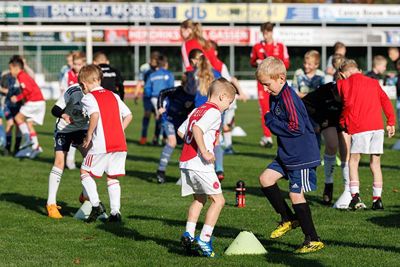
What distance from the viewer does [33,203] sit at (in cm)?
1240

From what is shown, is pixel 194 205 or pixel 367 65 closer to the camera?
pixel 194 205

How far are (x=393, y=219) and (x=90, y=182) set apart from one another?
3.36 metres

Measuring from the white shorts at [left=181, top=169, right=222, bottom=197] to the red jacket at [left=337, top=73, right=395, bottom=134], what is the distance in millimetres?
3158

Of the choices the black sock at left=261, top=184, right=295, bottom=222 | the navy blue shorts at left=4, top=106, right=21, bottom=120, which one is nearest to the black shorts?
the black sock at left=261, top=184, right=295, bottom=222

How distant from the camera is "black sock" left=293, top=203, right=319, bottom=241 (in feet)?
28.5

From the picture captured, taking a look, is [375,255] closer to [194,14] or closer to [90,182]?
[90,182]

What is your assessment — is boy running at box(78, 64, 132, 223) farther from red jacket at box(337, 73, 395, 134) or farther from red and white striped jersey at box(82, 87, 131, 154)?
red jacket at box(337, 73, 395, 134)

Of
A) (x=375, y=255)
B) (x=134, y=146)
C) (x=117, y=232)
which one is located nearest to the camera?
(x=375, y=255)

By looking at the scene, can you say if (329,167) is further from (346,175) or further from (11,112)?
(11,112)

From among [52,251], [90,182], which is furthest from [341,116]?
[52,251]

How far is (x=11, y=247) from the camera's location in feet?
30.2

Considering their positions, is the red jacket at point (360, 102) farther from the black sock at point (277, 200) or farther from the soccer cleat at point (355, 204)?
the black sock at point (277, 200)

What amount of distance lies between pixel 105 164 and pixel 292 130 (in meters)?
2.58

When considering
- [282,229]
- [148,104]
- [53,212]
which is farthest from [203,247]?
[148,104]
